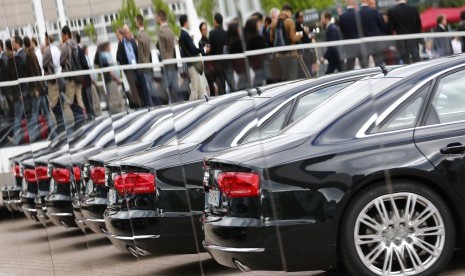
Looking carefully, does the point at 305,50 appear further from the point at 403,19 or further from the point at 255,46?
the point at 403,19

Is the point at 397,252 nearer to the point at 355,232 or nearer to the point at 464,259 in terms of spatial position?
the point at 355,232

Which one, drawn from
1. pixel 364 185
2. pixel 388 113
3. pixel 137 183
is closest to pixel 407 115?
pixel 388 113

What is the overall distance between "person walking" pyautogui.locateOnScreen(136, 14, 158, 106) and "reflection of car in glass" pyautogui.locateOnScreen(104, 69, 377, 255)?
429mm

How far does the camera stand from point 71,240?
12305 mm

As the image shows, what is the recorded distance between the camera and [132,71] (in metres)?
8.90

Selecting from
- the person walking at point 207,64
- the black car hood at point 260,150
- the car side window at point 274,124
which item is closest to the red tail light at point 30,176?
the car side window at point 274,124

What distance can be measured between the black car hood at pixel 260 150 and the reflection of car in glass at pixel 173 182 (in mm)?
182

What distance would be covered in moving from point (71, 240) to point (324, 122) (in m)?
4.50

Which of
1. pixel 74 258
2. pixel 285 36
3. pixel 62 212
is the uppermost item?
pixel 285 36

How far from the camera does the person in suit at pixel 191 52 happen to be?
757cm

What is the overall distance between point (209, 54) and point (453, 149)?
1.59 metres

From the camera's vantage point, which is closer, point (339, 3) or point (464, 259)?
point (339, 3)

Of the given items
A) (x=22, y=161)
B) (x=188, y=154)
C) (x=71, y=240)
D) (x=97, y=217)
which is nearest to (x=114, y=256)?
(x=97, y=217)

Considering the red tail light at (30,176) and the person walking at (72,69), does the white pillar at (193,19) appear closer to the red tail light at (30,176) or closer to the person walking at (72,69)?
the person walking at (72,69)
